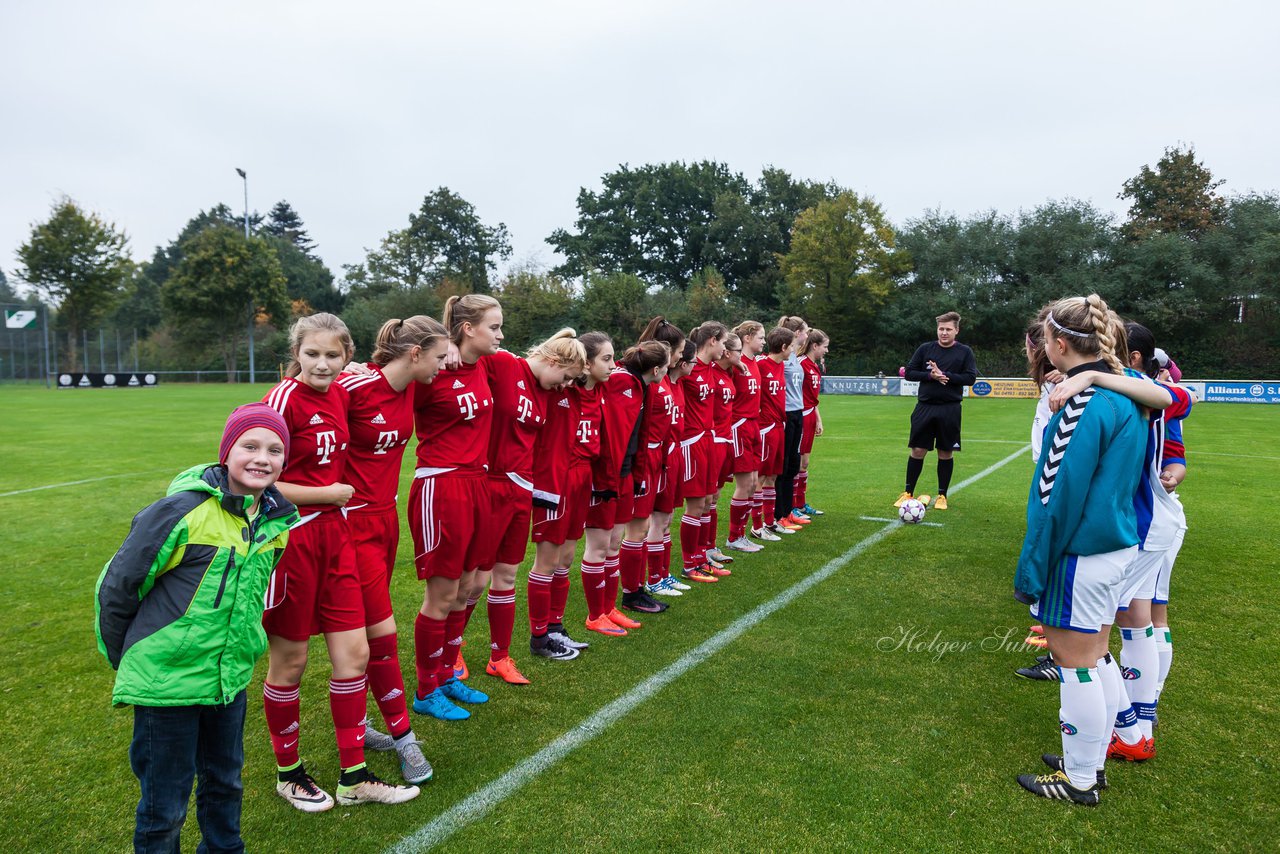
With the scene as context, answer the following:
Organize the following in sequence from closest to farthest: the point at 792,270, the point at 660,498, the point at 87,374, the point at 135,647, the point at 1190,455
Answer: the point at 135,647, the point at 660,498, the point at 1190,455, the point at 87,374, the point at 792,270

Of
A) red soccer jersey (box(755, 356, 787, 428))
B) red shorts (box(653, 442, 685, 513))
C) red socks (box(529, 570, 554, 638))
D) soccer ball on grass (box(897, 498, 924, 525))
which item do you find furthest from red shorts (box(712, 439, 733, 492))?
soccer ball on grass (box(897, 498, 924, 525))

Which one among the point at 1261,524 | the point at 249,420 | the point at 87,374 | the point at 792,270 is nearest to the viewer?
the point at 249,420

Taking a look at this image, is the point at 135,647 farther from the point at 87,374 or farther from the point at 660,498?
the point at 87,374

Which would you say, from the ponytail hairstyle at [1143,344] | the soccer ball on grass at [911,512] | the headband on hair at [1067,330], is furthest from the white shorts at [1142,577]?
the soccer ball on grass at [911,512]

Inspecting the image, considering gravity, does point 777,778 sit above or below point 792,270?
below

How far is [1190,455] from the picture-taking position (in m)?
13.0

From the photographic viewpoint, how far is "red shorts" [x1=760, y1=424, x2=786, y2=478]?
7.30 metres

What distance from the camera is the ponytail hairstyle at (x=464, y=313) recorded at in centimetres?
382

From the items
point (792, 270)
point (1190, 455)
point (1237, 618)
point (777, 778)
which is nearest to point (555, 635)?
point (777, 778)

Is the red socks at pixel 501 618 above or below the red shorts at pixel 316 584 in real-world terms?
below

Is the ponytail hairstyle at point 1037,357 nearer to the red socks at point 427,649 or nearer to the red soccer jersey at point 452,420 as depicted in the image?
the red soccer jersey at point 452,420

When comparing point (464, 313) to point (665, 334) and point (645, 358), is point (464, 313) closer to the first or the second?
point (645, 358)

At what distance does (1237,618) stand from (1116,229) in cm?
4057

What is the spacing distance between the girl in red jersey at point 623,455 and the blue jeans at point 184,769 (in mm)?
2726
